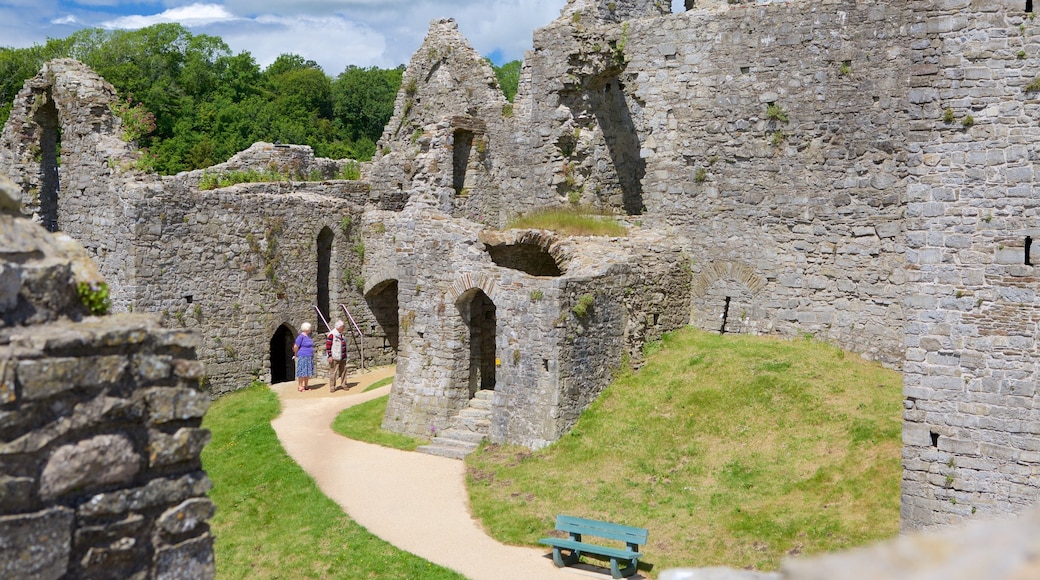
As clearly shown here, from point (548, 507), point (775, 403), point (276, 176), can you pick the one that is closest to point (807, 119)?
point (775, 403)

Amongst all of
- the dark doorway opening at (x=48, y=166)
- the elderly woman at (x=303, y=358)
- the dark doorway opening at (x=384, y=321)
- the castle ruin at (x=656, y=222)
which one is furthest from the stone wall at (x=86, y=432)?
the dark doorway opening at (x=48, y=166)

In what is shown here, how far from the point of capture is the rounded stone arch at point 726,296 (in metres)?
17.5

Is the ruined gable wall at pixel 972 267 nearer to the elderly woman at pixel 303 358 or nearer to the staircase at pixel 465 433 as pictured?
the staircase at pixel 465 433

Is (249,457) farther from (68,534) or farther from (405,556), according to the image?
(68,534)

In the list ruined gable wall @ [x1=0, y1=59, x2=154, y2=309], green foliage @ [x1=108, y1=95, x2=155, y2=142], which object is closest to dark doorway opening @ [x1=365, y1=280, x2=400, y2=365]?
ruined gable wall @ [x1=0, y1=59, x2=154, y2=309]

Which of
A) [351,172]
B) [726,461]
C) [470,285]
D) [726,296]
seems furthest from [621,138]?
[726,461]

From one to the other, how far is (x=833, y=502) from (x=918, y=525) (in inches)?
61.5

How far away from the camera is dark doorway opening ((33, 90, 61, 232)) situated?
2228 centimetres

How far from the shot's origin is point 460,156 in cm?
2283

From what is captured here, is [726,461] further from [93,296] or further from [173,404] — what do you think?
[93,296]

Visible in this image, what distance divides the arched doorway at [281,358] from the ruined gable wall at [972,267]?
49.7 feet

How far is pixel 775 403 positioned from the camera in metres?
14.9

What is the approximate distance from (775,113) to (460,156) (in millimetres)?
8023

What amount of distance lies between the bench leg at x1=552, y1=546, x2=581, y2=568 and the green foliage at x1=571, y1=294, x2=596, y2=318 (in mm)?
4222
